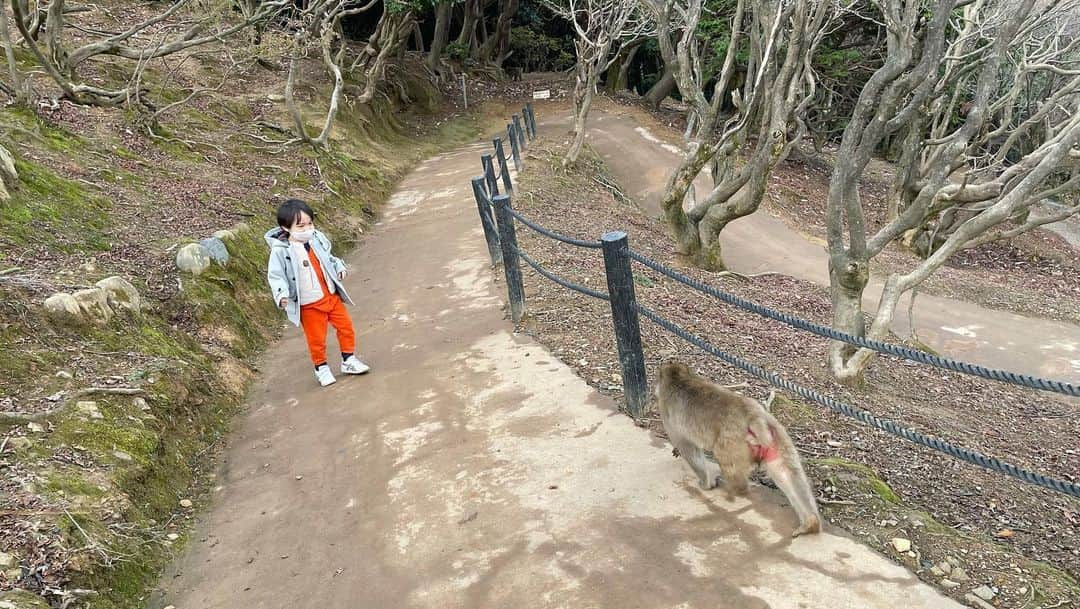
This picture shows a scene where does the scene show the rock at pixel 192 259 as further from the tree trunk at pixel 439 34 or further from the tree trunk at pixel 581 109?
the tree trunk at pixel 439 34

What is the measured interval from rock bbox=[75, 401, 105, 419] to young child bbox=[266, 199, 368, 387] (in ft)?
4.49

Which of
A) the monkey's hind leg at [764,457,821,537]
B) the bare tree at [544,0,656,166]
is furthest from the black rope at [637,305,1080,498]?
the bare tree at [544,0,656,166]

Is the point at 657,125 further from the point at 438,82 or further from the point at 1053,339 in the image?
the point at 1053,339

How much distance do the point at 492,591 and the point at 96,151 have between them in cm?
876

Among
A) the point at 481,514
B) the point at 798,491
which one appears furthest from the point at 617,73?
the point at 798,491

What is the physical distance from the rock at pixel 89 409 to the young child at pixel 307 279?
4.49ft

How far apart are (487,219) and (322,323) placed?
3.00 m

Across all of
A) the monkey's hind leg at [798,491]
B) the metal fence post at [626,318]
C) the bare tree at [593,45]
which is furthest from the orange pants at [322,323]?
the bare tree at [593,45]

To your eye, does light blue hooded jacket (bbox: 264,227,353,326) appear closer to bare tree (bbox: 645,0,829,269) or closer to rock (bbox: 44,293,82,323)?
rock (bbox: 44,293,82,323)

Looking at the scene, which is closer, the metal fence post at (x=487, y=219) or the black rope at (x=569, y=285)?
the black rope at (x=569, y=285)

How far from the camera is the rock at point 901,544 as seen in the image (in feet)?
10.1

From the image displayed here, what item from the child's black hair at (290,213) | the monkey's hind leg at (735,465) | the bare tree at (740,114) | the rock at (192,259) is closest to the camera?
the monkey's hind leg at (735,465)

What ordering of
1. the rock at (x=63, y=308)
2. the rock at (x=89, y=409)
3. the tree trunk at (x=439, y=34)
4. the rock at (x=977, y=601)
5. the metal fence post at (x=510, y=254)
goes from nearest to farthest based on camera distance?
1. the rock at (x=977, y=601)
2. the rock at (x=89, y=409)
3. the rock at (x=63, y=308)
4. the metal fence post at (x=510, y=254)
5. the tree trunk at (x=439, y=34)

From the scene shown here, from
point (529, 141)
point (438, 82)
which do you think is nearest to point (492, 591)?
point (529, 141)
